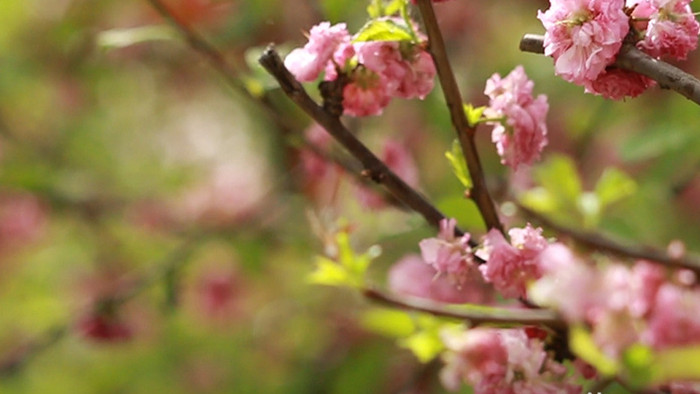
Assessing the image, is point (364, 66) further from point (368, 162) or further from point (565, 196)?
point (565, 196)

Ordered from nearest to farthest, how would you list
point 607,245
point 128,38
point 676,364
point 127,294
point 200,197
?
point 676,364
point 607,245
point 128,38
point 127,294
point 200,197

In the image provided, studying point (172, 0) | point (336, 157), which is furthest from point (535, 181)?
point (172, 0)

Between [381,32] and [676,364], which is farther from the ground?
[381,32]

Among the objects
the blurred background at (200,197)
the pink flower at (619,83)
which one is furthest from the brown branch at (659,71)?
the blurred background at (200,197)

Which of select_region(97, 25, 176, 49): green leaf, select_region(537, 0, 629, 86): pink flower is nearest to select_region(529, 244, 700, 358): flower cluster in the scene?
select_region(537, 0, 629, 86): pink flower

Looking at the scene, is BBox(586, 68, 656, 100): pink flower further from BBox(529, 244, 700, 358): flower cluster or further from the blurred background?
the blurred background

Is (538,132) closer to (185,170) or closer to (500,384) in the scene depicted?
(500,384)

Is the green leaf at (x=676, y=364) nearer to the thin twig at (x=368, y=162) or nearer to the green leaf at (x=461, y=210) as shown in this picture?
the thin twig at (x=368, y=162)

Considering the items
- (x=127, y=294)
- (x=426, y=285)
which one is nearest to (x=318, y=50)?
(x=426, y=285)
